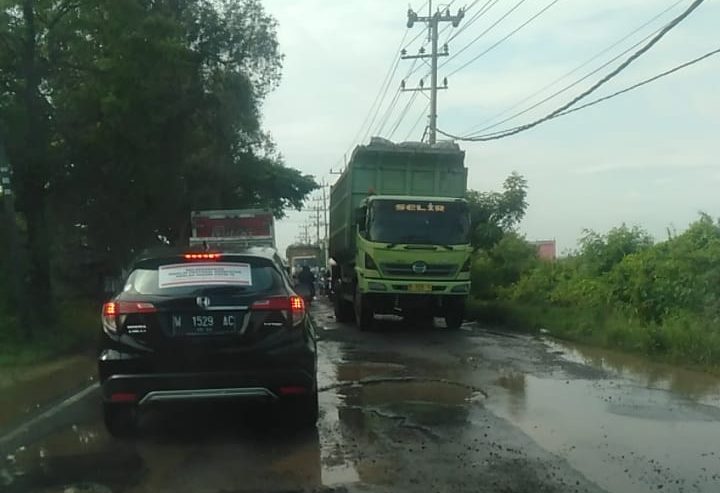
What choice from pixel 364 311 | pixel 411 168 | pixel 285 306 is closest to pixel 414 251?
pixel 364 311

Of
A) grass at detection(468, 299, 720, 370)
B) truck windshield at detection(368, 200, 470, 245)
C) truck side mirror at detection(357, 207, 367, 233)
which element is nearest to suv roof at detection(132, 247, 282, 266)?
grass at detection(468, 299, 720, 370)

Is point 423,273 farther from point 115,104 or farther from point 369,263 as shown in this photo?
point 115,104

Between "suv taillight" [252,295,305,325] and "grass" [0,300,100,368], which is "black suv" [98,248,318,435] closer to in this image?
"suv taillight" [252,295,305,325]

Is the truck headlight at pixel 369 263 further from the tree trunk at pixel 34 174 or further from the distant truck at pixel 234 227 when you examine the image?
the distant truck at pixel 234 227

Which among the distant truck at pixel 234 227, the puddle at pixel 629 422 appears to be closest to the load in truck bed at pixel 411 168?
the distant truck at pixel 234 227

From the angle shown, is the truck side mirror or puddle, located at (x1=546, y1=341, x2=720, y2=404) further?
the truck side mirror

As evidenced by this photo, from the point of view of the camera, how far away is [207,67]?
22.6 m

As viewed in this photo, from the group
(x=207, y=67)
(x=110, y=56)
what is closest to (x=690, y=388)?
(x=110, y=56)

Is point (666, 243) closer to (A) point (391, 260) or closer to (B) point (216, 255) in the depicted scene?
(A) point (391, 260)

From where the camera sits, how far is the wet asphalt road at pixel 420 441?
270 inches

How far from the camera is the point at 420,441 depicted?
8.16m

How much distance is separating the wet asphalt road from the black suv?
54 cm

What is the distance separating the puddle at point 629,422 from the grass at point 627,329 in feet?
2.09

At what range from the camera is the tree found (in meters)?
27.8
